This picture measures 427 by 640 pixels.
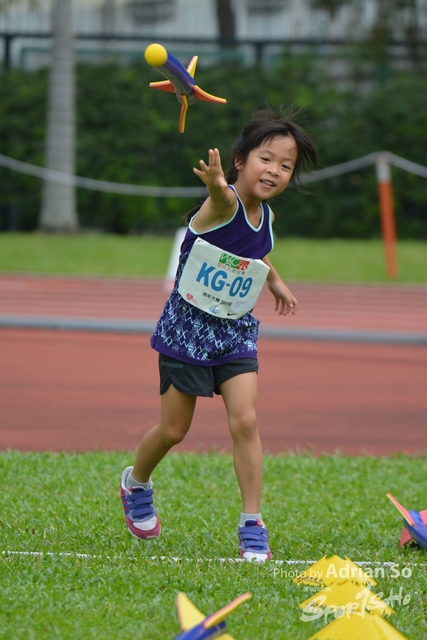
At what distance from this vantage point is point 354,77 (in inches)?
899

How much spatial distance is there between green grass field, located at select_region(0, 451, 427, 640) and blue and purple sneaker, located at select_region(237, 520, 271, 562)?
0.10 meters

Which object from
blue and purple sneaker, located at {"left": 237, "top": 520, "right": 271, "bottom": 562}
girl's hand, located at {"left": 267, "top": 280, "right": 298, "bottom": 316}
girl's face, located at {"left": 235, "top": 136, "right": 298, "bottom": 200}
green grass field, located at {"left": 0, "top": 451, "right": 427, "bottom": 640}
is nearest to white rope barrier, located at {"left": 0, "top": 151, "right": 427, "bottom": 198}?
green grass field, located at {"left": 0, "top": 451, "right": 427, "bottom": 640}

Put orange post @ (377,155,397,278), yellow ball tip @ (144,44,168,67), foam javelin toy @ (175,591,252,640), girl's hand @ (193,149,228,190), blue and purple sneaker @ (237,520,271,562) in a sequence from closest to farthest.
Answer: foam javelin toy @ (175,591,252,640), yellow ball tip @ (144,44,168,67), girl's hand @ (193,149,228,190), blue and purple sneaker @ (237,520,271,562), orange post @ (377,155,397,278)

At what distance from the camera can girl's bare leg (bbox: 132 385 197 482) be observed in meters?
4.34

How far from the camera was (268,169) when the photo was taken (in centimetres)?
425

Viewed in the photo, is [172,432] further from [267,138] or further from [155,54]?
[155,54]

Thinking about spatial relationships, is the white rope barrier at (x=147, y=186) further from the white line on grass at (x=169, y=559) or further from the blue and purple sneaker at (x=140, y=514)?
the white line on grass at (x=169, y=559)

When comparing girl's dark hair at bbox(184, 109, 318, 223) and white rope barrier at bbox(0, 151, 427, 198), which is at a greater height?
girl's dark hair at bbox(184, 109, 318, 223)

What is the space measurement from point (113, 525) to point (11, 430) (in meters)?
2.27

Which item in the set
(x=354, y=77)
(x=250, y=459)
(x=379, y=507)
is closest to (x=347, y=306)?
(x=379, y=507)

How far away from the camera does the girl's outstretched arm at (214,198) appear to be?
3.88 metres

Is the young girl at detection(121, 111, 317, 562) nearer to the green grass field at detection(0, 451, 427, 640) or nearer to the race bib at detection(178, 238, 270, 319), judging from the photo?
the race bib at detection(178, 238, 270, 319)

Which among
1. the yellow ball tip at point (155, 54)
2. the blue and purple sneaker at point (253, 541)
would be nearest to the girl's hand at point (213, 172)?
the yellow ball tip at point (155, 54)

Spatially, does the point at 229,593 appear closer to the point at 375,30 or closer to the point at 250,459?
the point at 250,459
